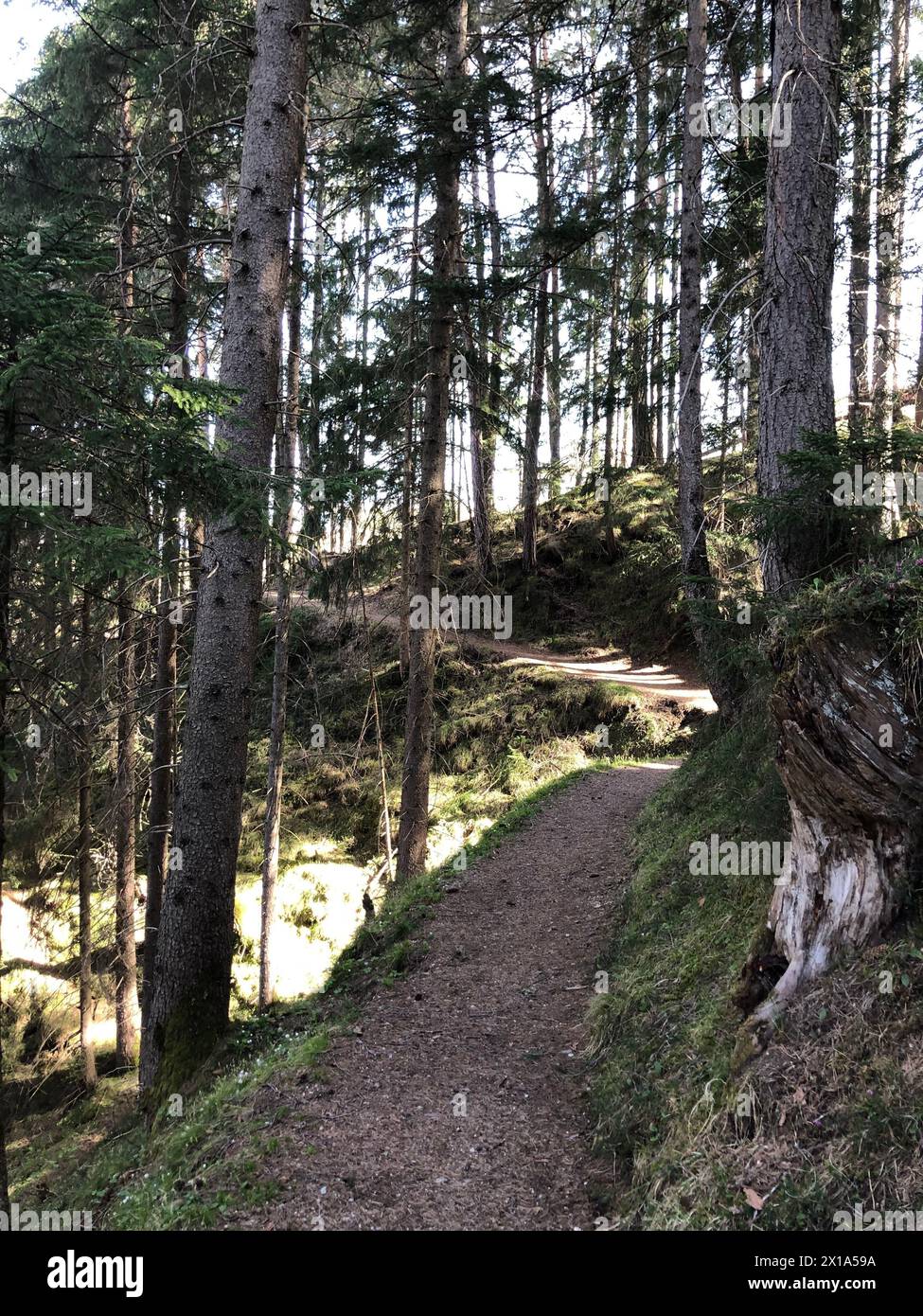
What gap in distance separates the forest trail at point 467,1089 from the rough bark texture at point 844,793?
1695 millimetres

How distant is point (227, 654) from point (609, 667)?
11385 millimetres

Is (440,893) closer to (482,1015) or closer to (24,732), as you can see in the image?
(482,1015)

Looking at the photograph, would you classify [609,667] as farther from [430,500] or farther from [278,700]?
[278,700]

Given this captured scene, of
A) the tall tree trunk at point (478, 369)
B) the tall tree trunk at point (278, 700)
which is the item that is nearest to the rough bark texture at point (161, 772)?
the tall tree trunk at point (278, 700)

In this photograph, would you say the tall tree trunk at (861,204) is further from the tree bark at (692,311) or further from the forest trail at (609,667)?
the forest trail at (609,667)

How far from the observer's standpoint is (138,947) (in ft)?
41.0

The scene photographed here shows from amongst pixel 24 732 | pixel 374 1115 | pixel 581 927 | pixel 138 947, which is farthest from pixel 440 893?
pixel 138 947

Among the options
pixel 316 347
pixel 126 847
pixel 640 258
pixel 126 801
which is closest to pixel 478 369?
pixel 316 347

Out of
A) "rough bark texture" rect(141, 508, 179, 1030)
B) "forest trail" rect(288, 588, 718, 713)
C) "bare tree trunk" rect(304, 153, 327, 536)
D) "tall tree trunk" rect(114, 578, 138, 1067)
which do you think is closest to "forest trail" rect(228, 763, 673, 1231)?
"rough bark texture" rect(141, 508, 179, 1030)

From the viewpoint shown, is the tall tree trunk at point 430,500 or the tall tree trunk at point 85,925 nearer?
the tall tree trunk at point 430,500

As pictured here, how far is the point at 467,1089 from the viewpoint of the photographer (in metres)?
4.93

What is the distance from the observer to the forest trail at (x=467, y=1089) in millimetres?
3844

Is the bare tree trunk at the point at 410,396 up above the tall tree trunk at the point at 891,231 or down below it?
below
